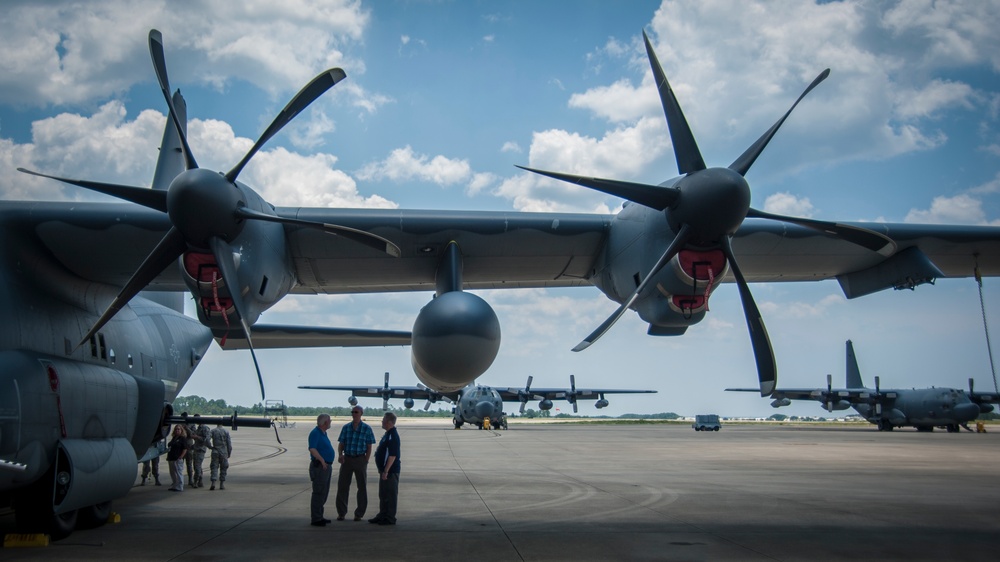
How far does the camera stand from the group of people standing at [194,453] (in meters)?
12.7

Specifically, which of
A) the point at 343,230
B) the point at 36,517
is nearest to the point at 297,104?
the point at 343,230

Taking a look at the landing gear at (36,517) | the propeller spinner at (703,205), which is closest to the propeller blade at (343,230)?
the propeller spinner at (703,205)

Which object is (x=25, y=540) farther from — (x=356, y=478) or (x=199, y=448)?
(x=199, y=448)

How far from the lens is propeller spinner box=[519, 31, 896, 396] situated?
23.7 ft

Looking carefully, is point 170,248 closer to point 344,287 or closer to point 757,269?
point 344,287

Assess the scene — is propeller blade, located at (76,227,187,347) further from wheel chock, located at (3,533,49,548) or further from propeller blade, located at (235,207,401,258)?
wheel chock, located at (3,533,49,548)

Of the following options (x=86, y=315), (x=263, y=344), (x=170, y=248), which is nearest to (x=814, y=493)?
(x=263, y=344)

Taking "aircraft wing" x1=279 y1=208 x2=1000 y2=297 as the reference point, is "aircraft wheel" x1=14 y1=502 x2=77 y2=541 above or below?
below

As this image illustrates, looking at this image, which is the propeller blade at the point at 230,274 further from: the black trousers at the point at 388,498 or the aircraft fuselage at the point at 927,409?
the aircraft fuselage at the point at 927,409

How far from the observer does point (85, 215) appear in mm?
7684

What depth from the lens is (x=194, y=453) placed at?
13.5 meters

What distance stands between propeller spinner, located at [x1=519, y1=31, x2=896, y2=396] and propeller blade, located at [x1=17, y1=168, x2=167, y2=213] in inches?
150

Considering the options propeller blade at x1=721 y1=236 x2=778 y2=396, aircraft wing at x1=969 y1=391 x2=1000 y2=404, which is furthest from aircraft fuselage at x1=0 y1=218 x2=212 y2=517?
aircraft wing at x1=969 y1=391 x2=1000 y2=404

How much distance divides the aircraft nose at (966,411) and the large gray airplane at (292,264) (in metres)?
38.7
